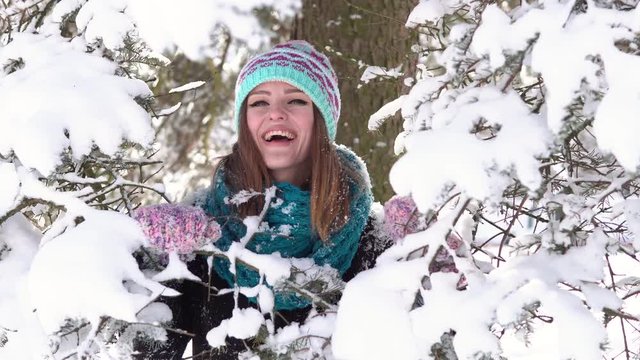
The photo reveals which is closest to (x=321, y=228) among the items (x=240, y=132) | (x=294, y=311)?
(x=294, y=311)

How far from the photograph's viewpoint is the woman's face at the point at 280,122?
8.32ft

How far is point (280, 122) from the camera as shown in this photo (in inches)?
100.0

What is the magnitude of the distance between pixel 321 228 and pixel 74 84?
101 cm

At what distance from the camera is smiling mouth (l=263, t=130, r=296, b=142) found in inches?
99.7

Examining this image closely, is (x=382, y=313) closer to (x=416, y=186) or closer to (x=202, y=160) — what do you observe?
(x=416, y=186)

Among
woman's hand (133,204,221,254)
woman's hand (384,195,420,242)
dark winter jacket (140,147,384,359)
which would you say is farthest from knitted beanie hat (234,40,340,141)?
woman's hand (133,204,221,254)

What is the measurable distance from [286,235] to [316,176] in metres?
0.27

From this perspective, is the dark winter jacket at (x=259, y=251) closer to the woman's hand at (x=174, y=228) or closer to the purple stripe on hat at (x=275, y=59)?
the woman's hand at (x=174, y=228)

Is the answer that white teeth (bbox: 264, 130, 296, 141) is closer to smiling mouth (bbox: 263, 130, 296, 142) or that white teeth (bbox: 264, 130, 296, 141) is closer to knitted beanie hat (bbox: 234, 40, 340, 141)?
smiling mouth (bbox: 263, 130, 296, 142)

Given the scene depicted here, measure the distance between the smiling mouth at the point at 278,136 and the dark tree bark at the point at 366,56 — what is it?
1105 mm

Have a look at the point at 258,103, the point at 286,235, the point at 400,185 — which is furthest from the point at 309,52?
the point at 400,185

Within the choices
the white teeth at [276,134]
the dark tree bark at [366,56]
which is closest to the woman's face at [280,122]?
the white teeth at [276,134]

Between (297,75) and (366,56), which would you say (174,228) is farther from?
(366,56)

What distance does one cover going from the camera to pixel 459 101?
5.40ft
